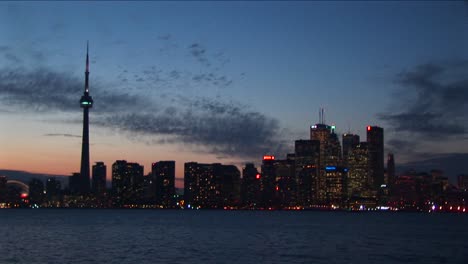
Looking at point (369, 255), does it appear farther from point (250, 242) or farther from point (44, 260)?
point (44, 260)

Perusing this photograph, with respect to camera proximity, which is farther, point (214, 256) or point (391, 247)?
point (391, 247)

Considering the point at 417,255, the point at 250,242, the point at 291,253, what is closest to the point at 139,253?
the point at 291,253

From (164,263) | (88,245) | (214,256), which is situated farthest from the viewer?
(88,245)

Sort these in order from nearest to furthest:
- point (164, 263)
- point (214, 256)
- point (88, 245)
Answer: point (164, 263)
point (214, 256)
point (88, 245)

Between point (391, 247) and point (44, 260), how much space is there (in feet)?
158

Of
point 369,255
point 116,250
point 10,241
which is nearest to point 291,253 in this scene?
point 369,255

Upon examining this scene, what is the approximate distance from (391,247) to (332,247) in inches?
327

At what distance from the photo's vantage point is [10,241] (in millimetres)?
100062

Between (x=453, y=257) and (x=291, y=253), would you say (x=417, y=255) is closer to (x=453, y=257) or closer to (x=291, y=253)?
(x=453, y=257)

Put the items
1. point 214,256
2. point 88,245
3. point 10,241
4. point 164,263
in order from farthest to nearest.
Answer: point 10,241 < point 88,245 < point 214,256 < point 164,263

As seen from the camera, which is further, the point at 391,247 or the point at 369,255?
the point at 391,247

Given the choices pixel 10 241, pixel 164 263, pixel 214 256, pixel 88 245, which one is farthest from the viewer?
pixel 10 241

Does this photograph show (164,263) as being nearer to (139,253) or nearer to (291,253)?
(139,253)

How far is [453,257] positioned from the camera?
266 ft
